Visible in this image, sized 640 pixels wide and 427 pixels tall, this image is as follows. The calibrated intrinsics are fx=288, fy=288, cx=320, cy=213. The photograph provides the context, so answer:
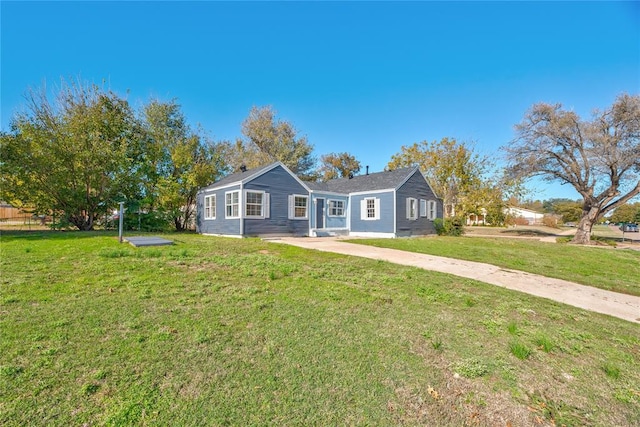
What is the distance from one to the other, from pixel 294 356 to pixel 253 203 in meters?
12.4

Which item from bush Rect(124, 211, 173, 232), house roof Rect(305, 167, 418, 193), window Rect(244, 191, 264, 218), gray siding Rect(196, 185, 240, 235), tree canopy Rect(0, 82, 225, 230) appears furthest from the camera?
house roof Rect(305, 167, 418, 193)

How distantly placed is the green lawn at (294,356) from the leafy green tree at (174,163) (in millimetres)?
14086

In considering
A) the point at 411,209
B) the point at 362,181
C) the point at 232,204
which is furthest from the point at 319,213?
the point at 411,209

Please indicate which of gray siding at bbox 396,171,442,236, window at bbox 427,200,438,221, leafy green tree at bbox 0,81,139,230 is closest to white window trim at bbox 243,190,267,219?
gray siding at bbox 396,171,442,236

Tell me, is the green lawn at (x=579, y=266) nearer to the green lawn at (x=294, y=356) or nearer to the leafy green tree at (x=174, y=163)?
the green lawn at (x=294, y=356)

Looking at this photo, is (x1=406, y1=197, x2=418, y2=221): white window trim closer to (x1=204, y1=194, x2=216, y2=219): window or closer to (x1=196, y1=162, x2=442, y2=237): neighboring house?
(x1=196, y1=162, x2=442, y2=237): neighboring house

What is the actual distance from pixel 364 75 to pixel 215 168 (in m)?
12.0

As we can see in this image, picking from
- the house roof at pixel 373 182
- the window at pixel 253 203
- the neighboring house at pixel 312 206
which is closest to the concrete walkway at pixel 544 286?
the window at pixel 253 203

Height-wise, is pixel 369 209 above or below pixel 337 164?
below

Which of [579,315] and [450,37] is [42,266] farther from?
[450,37]

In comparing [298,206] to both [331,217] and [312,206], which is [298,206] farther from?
[331,217]

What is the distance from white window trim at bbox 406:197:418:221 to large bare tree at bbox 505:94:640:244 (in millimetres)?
7403

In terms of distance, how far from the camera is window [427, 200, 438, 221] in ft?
65.4

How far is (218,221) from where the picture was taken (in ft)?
51.7
